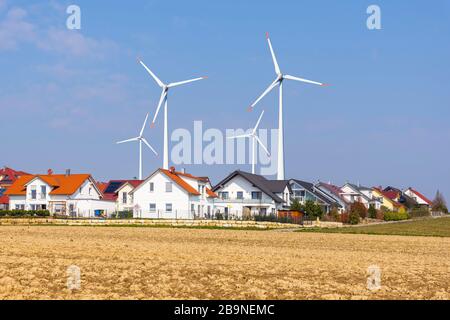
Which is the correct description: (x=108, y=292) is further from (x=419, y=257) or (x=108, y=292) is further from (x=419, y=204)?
(x=419, y=204)

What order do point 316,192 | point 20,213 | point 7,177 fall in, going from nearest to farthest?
point 20,213 < point 316,192 < point 7,177

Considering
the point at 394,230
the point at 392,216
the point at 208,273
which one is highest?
the point at 208,273

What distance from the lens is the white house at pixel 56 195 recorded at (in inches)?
3164

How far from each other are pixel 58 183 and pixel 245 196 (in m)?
24.7

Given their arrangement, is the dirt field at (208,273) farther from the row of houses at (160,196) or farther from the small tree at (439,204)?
the small tree at (439,204)

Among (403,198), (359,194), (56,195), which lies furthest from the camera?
(403,198)

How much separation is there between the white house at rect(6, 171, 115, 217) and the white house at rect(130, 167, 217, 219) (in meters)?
7.38

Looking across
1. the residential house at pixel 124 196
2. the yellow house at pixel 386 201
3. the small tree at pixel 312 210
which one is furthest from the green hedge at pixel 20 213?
the yellow house at pixel 386 201

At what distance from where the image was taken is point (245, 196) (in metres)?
83.7

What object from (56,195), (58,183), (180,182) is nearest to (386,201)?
(180,182)

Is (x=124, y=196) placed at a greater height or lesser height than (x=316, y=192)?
lesser

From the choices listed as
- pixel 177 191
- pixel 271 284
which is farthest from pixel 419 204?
pixel 271 284

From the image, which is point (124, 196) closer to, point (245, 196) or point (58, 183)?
point (58, 183)

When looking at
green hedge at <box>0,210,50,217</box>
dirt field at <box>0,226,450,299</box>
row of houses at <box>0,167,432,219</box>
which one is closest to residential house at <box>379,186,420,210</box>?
row of houses at <box>0,167,432,219</box>
